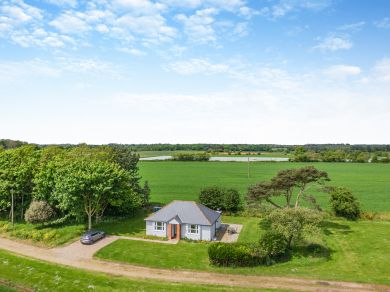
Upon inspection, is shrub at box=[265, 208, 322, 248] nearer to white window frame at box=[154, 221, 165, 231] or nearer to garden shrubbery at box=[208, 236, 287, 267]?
garden shrubbery at box=[208, 236, 287, 267]

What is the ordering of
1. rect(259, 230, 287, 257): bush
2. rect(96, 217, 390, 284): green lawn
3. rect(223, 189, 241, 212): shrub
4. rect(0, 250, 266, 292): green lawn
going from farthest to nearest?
rect(223, 189, 241, 212): shrub, rect(259, 230, 287, 257): bush, rect(96, 217, 390, 284): green lawn, rect(0, 250, 266, 292): green lawn

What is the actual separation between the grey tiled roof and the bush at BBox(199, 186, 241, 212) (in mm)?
9753

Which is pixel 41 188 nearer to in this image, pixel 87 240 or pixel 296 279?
pixel 87 240

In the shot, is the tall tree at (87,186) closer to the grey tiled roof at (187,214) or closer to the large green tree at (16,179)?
the grey tiled roof at (187,214)

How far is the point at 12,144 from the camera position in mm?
159125

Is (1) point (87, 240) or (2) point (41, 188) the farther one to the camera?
(2) point (41, 188)

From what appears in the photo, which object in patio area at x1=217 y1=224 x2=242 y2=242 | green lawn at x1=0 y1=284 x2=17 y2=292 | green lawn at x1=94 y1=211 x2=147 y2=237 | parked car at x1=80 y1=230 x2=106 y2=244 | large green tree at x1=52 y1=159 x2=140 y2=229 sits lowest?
patio area at x1=217 y1=224 x2=242 y2=242

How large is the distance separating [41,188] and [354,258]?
44.1 meters

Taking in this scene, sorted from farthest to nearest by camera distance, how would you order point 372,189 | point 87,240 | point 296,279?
point 372,189, point 87,240, point 296,279

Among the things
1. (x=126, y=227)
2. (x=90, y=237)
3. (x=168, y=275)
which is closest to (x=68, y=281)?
(x=168, y=275)

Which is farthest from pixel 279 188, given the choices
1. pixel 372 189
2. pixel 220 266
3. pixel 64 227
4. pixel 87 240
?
pixel 372 189

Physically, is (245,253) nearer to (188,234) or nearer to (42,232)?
(188,234)

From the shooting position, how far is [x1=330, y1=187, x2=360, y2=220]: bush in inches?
2203

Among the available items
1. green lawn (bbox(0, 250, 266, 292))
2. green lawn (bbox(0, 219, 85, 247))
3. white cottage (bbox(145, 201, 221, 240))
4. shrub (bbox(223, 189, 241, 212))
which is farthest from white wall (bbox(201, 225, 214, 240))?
green lawn (bbox(0, 219, 85, 247))
